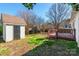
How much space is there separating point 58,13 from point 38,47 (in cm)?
115

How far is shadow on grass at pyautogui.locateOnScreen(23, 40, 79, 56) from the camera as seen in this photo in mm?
8945

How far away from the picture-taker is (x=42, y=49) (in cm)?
900

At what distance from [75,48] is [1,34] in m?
2.19

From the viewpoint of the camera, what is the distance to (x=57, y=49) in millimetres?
8969

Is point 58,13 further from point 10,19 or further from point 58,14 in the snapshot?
point 10,19

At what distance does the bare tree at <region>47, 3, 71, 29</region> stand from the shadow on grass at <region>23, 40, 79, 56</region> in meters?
0.56

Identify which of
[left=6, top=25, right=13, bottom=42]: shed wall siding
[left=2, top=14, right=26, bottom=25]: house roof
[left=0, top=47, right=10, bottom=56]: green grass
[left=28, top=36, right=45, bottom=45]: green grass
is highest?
[left=2, top=14, right=26, bottom=25]: house roof

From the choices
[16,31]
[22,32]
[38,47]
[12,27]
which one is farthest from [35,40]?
[12,27]

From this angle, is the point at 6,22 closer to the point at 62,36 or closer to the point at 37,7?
the point at 37,7

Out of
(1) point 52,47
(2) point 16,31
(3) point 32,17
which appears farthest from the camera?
(2) point 16,31

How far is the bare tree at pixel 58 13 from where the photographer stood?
28.8 ft

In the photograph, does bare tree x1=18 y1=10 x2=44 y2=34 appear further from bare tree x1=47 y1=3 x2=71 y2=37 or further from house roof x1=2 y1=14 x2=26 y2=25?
bare tree x1=47 y1=3 x2=71 y2=37

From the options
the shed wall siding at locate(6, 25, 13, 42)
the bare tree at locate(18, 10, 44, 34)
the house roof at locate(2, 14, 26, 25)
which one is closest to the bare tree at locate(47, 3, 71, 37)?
the bare tree at locate(18, 10, 44, 34)

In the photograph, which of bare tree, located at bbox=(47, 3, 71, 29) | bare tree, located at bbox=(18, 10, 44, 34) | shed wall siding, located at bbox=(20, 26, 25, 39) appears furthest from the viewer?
shed wall siding, located at bbox=(20, 26, 25, 39)
